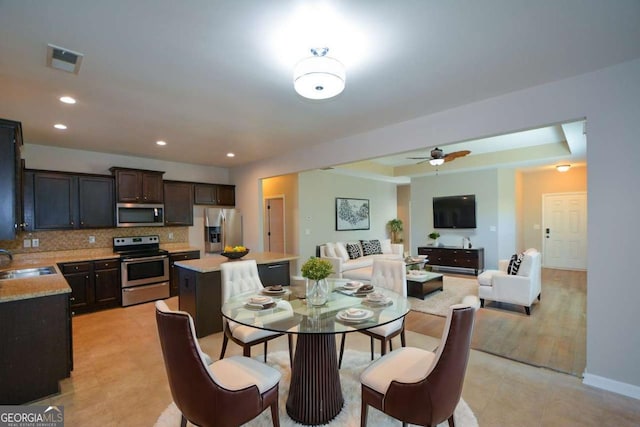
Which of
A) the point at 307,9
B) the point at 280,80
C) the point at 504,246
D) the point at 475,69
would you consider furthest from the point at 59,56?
the point at 504,246

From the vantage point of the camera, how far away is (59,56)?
Answer: 2135 mm

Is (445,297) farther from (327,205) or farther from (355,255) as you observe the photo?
(327,205)

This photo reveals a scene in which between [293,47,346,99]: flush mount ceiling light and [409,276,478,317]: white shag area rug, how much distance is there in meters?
3.39

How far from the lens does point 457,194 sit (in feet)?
25.7

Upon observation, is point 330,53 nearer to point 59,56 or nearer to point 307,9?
point 307,9

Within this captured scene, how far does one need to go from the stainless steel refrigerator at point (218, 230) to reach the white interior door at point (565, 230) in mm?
8067

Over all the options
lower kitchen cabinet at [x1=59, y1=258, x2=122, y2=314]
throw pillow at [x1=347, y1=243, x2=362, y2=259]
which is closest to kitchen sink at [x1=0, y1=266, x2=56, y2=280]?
lower kitchen cabinet at [x1=59, y1=258, x2=122, y2=314]

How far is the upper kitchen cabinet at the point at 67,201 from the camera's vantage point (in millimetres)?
4279

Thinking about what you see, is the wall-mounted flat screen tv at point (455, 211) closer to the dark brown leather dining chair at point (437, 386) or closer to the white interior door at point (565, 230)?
the white interior door at point (565, 230)

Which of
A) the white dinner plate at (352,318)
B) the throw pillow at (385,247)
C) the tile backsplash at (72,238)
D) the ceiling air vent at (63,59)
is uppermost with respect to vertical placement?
the ceiling air vent at (63,59)

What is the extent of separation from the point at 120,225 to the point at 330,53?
466cm

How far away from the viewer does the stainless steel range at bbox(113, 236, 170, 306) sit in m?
4.74

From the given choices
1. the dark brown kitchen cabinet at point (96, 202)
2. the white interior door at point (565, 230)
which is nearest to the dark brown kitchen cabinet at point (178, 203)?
the dark brown kitchen cabinet at point (96, 202)

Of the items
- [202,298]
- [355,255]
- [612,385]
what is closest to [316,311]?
[202,298]
